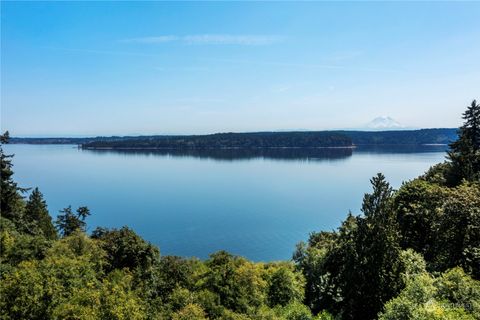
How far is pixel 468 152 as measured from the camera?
4150cm

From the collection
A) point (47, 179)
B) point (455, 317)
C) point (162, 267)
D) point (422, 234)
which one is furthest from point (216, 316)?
point (47, 179)

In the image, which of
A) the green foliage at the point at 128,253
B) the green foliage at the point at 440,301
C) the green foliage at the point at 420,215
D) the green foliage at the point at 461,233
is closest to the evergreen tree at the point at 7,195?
the green foliage at the point at 128,253

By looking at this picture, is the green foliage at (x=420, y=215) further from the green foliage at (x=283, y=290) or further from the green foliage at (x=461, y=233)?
the green foliage at (x=283, y=290)

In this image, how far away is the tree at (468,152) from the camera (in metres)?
39.6

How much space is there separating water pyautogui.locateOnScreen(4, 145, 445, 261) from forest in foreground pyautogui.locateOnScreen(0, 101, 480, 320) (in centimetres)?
2832

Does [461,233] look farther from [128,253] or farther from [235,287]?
[128,253]

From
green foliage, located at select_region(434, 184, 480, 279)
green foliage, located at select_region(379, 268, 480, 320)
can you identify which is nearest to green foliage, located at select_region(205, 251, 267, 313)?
green foliage, located at select_region(379, 268, 480, 320)

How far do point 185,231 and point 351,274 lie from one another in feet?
159

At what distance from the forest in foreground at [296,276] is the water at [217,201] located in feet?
92.9

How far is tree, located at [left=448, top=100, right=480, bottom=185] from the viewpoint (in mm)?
39594

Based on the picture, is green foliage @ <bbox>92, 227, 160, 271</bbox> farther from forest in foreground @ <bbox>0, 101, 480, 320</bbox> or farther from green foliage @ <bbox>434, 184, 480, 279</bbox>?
green foliage @ <bbox>434, 184, 480, 279</bbox>

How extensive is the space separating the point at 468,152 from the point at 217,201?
6730 centimetres

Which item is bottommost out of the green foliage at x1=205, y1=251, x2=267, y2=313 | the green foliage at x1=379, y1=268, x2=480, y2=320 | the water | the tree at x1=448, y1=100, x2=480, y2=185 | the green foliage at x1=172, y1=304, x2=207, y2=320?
the water

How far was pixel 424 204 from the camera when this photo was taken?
106ft
